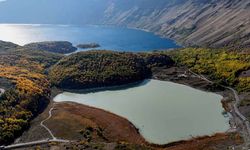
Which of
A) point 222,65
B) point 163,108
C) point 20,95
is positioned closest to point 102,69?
point 20,95

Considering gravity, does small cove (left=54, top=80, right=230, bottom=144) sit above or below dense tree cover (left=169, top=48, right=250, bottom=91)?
below

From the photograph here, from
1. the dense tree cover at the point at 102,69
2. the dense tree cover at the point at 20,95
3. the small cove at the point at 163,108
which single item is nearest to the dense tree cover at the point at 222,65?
the dense tree cover at the point at 102,69

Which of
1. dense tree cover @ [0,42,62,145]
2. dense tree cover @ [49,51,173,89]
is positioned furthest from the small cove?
dense tree cover @ [0,42,62,145]

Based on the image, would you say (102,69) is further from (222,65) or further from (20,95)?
(222,65)

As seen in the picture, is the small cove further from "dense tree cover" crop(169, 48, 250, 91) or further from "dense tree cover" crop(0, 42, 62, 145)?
"dense tree cover" crop(169, 48, 250, 91)

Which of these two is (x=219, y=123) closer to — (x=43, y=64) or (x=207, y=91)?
(x=207, y=91)

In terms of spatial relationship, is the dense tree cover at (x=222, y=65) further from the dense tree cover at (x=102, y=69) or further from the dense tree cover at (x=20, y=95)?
the dense tree cover at (x=20, y=95)
